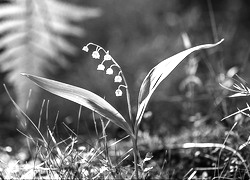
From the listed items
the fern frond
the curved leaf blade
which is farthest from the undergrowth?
the fern frond

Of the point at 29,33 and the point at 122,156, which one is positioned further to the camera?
the point at 29,33

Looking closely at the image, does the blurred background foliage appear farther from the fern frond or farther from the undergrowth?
the undergrowth

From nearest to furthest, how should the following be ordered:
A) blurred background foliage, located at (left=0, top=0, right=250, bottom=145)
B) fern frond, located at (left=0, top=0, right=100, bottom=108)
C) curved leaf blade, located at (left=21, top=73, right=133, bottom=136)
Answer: curved leaf blade, located at (left=21, top=73, right=133, bottom=136)
fern frond, located at (left=0, top=0, right=100, bottom=108)
blurred background foliage, located at (left=0, top=0, right=250, bottom=145)

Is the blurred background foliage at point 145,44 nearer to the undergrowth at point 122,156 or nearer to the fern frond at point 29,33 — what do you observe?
the fern frond at point 29,33

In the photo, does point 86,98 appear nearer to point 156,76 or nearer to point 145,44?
point 156,76

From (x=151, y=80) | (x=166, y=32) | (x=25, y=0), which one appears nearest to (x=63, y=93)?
(x=151, y=80)

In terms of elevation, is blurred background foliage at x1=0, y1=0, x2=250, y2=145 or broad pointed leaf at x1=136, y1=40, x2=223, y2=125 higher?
broad pointed leaf at x1=136, y1=40, x2=223, y2=125

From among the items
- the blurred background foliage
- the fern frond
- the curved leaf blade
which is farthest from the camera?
the blurred background foliage

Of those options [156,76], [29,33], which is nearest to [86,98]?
[156,76]

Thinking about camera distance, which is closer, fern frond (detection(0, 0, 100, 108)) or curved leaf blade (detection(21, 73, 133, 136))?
curved leaf blade (detection(21, 73, 133, 136))

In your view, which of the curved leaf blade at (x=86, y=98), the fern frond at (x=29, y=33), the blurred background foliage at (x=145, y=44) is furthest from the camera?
the blurred background foliage at (x=145, y=44)

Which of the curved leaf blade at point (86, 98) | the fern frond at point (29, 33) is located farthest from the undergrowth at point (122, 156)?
the fern frond at point (29, 33)
